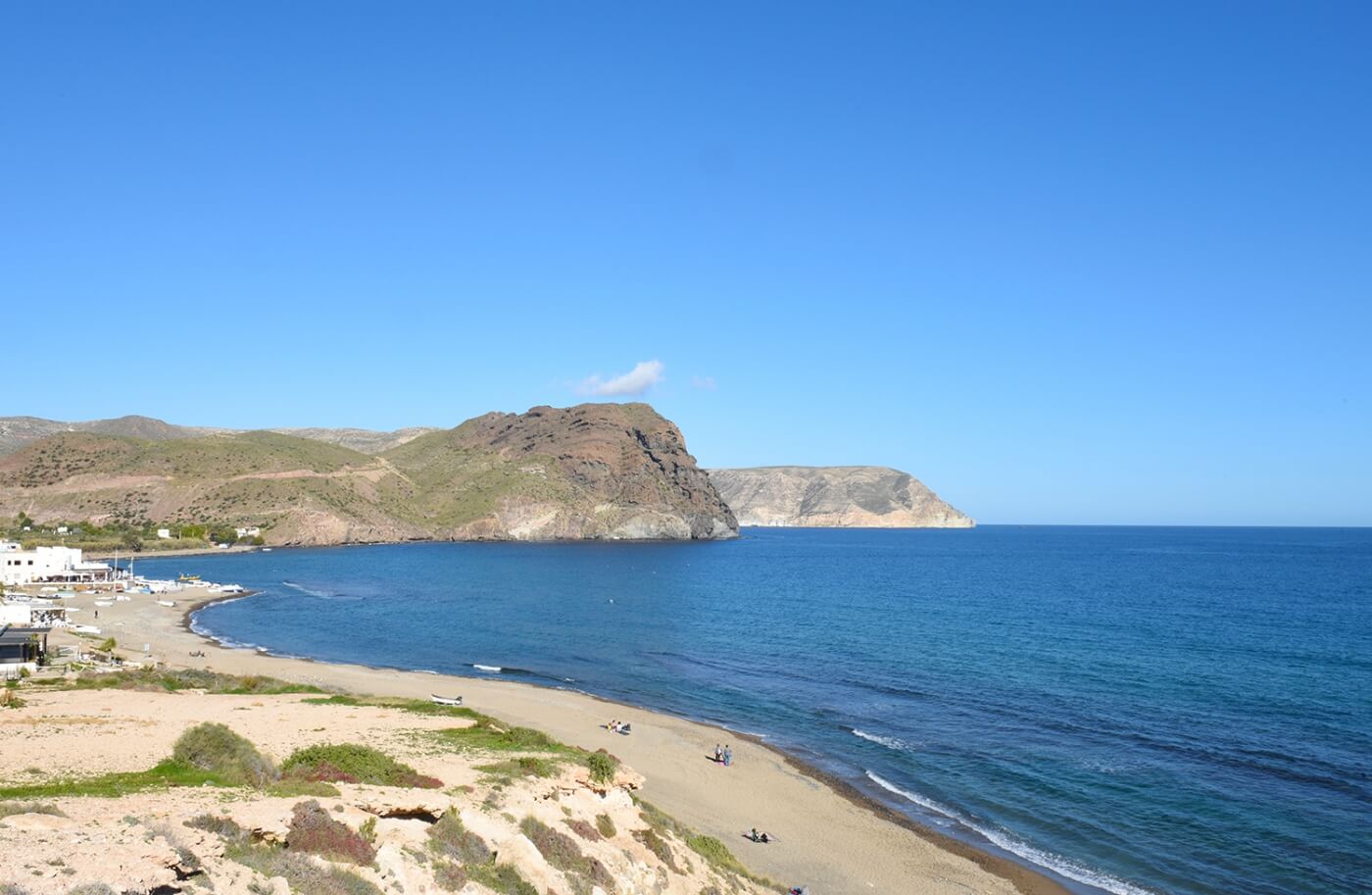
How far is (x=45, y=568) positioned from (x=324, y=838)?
109 meters

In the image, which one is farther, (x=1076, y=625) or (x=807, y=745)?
(x=1076, y=625)

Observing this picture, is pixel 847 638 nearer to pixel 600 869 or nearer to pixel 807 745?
pixel 807 745

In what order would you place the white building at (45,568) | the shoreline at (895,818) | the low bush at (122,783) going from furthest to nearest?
the white building at (45,568)
the shoreline at (895,818)
the low bush at (122,783)

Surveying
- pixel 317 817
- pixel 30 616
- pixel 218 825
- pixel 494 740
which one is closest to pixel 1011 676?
pixel 494 740

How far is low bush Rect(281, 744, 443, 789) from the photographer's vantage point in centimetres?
1995

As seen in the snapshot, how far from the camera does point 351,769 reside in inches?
809

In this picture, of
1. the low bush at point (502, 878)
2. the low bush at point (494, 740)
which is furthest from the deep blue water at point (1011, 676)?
the low bush at point (502, 878)

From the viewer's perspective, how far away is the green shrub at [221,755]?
Answer: 64.1 ft

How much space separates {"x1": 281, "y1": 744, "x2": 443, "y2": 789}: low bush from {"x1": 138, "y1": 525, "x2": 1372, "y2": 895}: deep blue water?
57.5 feet

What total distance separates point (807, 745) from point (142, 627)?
5671 centimetres

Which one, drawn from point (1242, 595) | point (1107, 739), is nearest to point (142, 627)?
point (1107, 739)

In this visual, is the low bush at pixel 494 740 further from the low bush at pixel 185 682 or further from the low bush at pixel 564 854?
the low bush at pixel 185 682

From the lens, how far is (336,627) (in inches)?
2889

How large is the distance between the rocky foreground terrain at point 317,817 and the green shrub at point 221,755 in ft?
0.15
